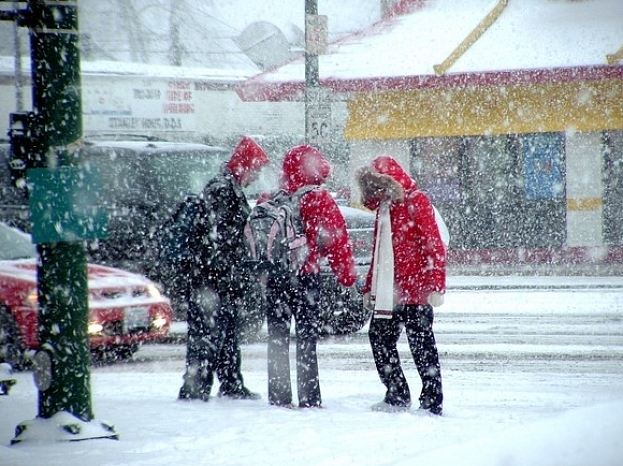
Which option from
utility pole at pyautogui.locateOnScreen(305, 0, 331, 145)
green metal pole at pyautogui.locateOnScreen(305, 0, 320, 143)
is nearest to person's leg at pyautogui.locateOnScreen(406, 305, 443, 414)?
utility pole at pyautogui.locateOnScreen(305, 0, 331, 145)

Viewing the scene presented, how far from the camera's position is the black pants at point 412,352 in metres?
6.62

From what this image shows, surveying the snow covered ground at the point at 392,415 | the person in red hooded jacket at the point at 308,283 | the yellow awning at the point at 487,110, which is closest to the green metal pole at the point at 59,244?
the snow covered ground at the point at 392,415

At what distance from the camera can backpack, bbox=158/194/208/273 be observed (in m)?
7.06

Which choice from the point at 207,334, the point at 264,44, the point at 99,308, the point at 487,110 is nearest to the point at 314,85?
the point at 487,110

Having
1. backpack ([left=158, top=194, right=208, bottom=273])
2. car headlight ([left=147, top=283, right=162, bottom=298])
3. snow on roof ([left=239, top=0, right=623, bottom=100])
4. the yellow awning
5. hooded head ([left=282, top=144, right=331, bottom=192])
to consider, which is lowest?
car headlight ([left=147, top=283, right=162, bottom=298])

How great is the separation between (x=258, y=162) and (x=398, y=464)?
3.04 m

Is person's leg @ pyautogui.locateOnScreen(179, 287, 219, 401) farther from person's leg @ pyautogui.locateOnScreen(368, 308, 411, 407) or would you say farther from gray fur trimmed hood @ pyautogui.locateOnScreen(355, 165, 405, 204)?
gray fur trimmed hood @ pyautogui.locateOnScreen(355, 165, 405, 204)

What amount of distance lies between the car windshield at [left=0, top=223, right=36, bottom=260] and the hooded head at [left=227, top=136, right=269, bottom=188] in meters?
3.63

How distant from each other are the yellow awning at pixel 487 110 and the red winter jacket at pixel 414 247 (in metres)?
13.3

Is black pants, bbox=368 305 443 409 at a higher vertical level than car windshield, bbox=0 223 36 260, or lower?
lower

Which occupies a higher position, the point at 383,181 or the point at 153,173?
the point at 153,173

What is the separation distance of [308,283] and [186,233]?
0.96 metres

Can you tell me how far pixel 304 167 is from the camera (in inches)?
271

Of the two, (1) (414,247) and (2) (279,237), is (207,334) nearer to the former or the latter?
(2) (279,237)
